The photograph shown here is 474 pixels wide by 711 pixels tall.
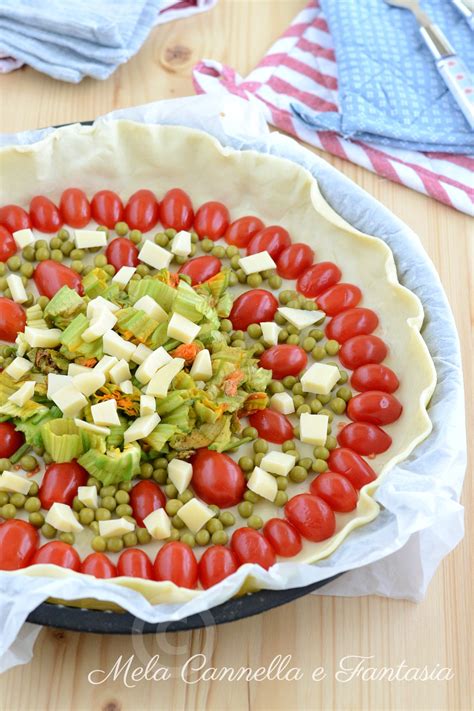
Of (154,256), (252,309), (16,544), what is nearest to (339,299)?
(252,309)

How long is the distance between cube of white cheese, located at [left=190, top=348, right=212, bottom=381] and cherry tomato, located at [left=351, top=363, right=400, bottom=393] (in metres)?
0.31

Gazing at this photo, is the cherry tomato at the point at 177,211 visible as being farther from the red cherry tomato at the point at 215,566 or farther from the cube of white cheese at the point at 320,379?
the red cherry tomato at the point at 215,566

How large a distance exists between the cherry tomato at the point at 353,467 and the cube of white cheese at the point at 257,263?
49 centimetres

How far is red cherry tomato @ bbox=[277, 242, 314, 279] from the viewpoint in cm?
215

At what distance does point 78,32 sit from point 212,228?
32.3 inches

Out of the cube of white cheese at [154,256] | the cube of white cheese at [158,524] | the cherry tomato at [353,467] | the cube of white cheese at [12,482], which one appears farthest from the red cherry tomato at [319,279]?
the cube of white cheese at [12,482]

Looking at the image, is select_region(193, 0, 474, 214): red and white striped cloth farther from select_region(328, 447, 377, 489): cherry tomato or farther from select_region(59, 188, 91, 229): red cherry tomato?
select_region(328, 447, 377, 489): cherry tomato

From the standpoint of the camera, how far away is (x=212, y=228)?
2.22m

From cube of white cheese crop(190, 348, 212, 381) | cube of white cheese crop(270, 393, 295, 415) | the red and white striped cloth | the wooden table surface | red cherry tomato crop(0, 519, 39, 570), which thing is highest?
the red and white striped cloth

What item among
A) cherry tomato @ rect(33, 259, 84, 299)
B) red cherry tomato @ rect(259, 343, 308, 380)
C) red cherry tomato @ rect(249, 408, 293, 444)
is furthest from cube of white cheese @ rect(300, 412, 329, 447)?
cherry tomato @ rect(33, 259, 84, 299)

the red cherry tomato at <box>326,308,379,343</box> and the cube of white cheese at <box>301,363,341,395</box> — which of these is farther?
the red cherry tomato at <box>326,308,379,343</box>

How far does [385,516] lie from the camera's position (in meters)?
1.71

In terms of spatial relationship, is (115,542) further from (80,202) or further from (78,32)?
(78,32)

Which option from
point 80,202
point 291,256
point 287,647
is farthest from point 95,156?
point 287,647
